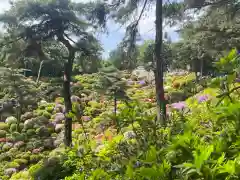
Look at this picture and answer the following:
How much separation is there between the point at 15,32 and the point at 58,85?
9.98 metres

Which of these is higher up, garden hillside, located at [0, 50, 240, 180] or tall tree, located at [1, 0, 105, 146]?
tall tree, located at [1, 0, 105, 146]

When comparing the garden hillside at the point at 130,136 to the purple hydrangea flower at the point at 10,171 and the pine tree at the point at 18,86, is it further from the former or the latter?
the pine tree at the point at 18,86

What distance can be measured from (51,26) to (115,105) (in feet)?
11.4

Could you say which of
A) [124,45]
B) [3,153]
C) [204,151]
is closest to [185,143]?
[204,151]

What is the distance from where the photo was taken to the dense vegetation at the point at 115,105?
1.05 meters

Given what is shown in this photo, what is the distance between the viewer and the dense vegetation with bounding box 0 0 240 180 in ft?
3.46

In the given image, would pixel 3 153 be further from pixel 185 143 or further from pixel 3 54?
pixel 185 143

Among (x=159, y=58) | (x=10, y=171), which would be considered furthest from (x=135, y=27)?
(x=10, y=171)

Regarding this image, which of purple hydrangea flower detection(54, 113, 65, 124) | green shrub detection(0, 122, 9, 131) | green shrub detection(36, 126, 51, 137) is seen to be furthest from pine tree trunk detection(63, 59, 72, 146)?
green shrub detection(0, 122, 9, 131)

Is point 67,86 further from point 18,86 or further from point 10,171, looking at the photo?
point 18,86

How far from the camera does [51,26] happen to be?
894cm

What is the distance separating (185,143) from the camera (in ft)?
3.38

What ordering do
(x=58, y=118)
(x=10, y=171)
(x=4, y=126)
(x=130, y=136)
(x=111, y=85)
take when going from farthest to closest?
(x=58, y=118) < (x=4, y=126) < (x=111, y=85) < (x=10, y=171) < (x=130, y=136)

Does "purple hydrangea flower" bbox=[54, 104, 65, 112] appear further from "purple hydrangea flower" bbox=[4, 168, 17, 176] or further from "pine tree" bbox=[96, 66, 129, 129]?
"purple hydrangea flower" bbox=[4, 168, 17, 176]
